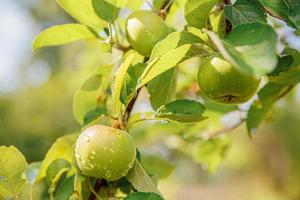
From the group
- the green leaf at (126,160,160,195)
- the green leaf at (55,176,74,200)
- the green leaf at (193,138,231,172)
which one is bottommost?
the green leaf at (193,138,231,172)

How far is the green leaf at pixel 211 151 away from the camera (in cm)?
134

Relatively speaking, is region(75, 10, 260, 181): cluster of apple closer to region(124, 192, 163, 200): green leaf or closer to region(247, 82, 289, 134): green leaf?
region(124, 192, 163, 200): green leaf

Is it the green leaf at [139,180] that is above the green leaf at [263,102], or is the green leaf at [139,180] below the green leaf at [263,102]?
above

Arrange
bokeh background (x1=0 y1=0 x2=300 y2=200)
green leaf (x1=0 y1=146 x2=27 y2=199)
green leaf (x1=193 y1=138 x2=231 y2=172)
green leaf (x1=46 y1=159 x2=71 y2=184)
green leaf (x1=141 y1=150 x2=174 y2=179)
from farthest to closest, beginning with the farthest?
bokeh background (x1=0 y1=0 x2=300 y2=200), green leaf (x1=193 y1=138 x2=231 y2=172), green leaf (x1=141 y1=150 x2=174 y2=179), green leaf (x1=46 y1=159 x2=71 y2=184), green leaf (x1=0 y1=146 x2=27 y2=199)

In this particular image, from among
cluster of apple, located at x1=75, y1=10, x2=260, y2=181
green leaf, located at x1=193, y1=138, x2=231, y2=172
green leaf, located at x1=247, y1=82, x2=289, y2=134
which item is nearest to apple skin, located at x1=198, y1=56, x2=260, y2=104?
cluster of apple, located at x1=75, y1=10, x2=260, y2=181

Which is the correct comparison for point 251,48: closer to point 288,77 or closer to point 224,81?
point 224,81

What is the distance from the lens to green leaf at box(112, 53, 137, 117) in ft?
2.03

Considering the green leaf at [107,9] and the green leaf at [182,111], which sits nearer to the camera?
the green leaf at [182,111]

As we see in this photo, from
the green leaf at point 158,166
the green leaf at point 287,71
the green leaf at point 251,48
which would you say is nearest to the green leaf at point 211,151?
the green leaf at point 158,166

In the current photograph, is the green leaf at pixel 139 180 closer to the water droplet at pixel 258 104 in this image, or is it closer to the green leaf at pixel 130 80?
the green leaf at pixel 130 80

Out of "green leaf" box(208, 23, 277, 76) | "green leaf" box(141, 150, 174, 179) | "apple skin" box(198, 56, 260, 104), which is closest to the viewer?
"green leaf" box(208, 23, 277, 76)

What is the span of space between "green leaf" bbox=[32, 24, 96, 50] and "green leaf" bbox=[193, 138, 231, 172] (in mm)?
569

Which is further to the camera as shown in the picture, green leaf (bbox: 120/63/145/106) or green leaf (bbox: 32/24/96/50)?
green leaf (bbox: 32/24/96/50)

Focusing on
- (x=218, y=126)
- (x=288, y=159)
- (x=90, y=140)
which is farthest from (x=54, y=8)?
(x=90, y=140)
